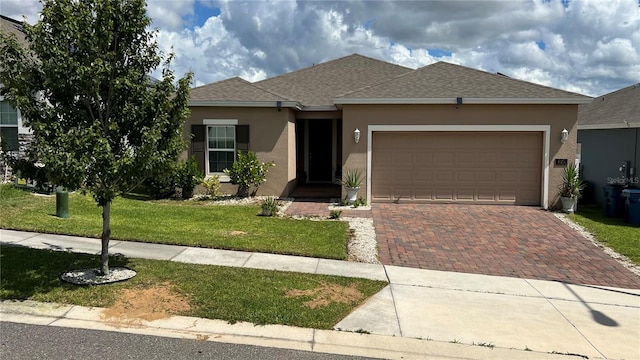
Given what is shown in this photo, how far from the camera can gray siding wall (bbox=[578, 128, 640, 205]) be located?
14938 mm

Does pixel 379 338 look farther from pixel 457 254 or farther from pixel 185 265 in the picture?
pixel 457 254

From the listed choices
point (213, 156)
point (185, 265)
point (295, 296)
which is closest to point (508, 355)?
point (295, 296)

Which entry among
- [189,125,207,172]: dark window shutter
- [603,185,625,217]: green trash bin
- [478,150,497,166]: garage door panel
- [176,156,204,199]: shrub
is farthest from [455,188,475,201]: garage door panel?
[189,125,207,172]: dark window shutter

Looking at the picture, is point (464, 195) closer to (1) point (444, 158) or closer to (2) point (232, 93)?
(1) point (444, 158)

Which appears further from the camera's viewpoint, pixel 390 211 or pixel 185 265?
pixel 390 211

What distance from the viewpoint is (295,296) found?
20.9 feet

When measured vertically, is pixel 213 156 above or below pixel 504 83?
below

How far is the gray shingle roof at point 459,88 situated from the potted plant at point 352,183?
235 centimetres

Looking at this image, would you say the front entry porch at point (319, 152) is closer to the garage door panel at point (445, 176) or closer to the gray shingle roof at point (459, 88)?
the gray shingle roof at point (459, 88)

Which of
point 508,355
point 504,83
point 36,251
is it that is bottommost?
point 508,355

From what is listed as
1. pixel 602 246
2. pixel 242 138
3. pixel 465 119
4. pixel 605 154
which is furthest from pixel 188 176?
pixel 605 154

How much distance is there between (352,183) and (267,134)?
3.48m

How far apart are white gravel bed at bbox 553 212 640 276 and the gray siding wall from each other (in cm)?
357

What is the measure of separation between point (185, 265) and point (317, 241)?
300 centimetres
